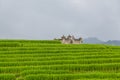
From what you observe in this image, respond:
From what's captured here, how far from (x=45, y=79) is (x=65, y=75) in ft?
4.61

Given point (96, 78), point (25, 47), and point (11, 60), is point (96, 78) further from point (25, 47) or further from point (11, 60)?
point (25, 47)

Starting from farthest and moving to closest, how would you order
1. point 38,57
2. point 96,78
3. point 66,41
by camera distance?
point 66,41
point 38,57
point 96,78

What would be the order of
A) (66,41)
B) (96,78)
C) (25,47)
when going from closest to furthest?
(96,78) < (25,47) < (66,41)

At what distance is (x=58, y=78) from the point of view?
25891 millimetres

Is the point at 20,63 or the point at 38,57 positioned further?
the point at 38,57

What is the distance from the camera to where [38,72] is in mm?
27219

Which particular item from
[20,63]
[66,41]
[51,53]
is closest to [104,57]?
[51,53]

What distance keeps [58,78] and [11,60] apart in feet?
31.9

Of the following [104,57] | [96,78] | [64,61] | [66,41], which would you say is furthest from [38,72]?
[66,41]

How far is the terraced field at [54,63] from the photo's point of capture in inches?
1046

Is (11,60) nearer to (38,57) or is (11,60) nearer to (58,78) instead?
(38,57)

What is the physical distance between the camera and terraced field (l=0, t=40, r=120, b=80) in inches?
1046

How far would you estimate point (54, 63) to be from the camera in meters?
32.9

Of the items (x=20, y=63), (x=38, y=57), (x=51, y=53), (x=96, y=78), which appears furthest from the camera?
(x=51, y=53)
